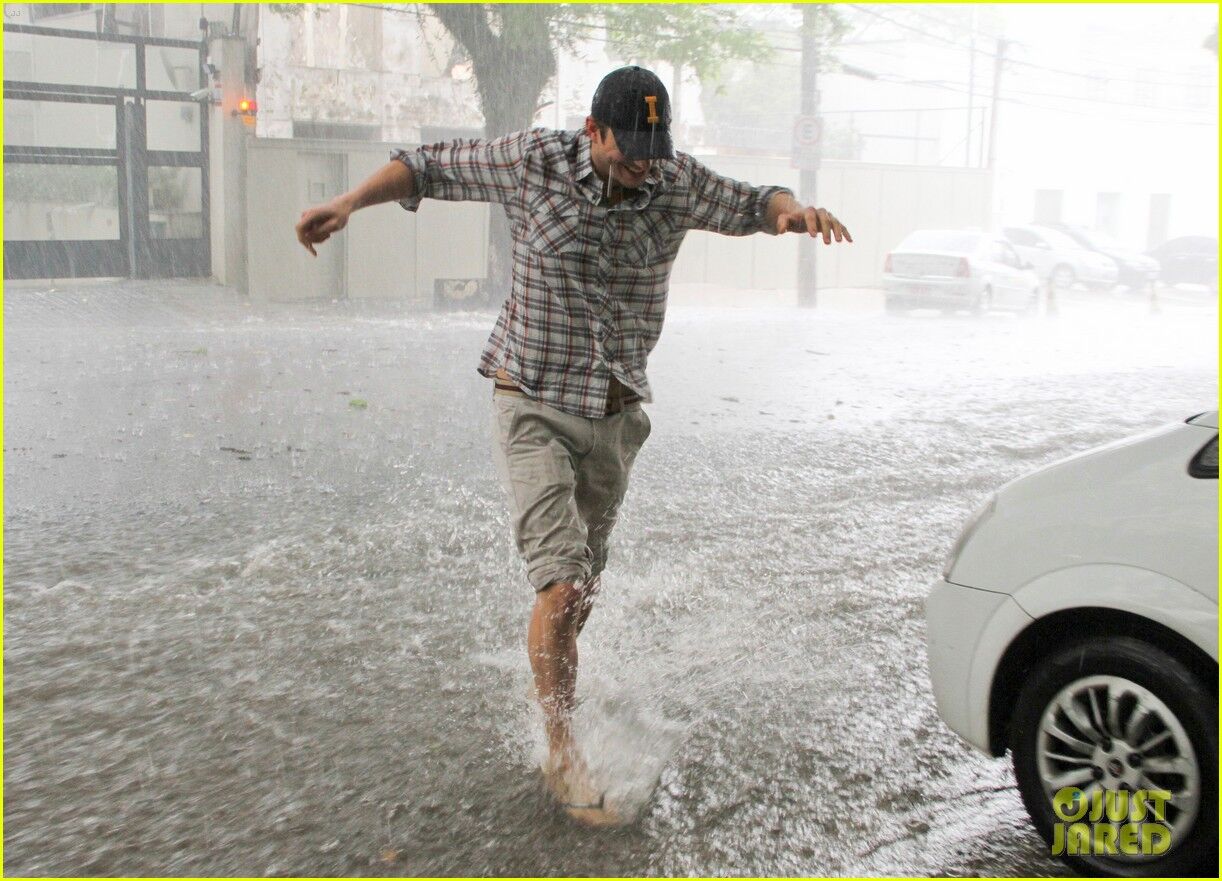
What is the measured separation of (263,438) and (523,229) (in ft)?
20.1

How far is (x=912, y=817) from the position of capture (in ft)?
11.3

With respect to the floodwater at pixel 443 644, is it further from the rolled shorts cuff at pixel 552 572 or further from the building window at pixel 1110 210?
the building window at pixel 1110 210

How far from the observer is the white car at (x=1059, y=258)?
99.1 feet

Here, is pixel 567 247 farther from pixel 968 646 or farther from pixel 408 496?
pixel 408 496

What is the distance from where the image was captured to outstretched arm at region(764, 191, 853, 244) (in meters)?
3.62

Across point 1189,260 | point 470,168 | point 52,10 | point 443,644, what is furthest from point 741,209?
point 1189,260

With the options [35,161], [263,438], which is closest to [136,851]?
[263,438]

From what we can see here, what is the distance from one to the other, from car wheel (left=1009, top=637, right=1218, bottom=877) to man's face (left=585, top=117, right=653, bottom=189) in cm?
167

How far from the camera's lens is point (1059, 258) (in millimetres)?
30359

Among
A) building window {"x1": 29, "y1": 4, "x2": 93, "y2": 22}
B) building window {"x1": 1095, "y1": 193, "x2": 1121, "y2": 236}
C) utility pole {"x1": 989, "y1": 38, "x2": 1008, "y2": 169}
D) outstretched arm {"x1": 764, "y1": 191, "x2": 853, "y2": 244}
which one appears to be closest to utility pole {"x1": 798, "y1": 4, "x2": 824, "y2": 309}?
utility pole {"x1": 989, "y1": 38, "x2": 1008, "y2": 169}

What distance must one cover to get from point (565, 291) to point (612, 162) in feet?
1.26

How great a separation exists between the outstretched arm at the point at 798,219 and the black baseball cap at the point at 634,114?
51 centimetres

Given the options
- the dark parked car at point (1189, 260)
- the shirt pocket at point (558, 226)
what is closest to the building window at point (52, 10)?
the shirt pocket at point (558, 226)

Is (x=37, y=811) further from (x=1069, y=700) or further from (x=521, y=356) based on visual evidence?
(x=1069, y=700)
